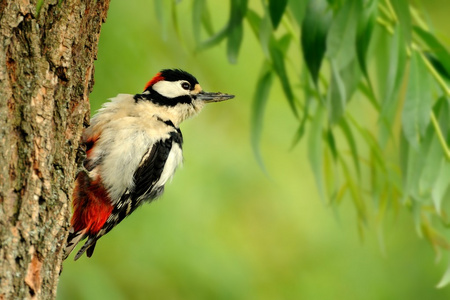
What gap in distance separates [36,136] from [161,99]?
1506 millimetres

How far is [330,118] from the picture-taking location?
10.4 feet

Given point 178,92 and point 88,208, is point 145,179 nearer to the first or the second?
point 88,208

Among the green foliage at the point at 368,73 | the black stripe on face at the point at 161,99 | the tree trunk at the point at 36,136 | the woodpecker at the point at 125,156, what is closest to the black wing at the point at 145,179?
the woodpecker at the point at 125,156

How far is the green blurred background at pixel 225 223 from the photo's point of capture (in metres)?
4.55

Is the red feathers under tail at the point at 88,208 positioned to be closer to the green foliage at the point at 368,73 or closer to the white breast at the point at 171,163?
the white breast at the point at 171,163

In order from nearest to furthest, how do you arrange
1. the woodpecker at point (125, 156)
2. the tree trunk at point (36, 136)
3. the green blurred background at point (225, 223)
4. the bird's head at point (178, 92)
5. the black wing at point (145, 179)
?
the tree trunk at point (36, 136)
the woodpecker at point (125, 156)
the black wing at point (145, 179)
the bird's head at point (178, 92)
the green blurred background at point (225, 223)

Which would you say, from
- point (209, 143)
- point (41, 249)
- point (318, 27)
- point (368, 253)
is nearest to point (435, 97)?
point (318, 27)

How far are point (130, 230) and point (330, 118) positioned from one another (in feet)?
6.38

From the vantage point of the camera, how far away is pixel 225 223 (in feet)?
18.1

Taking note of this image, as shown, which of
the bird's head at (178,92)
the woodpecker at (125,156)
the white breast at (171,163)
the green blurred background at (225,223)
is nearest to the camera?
the woodpecker at (125,156)

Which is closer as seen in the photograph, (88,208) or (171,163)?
(88,208)

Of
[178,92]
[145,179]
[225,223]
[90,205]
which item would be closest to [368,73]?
[178,92]

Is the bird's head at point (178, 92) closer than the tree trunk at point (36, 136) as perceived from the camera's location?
No

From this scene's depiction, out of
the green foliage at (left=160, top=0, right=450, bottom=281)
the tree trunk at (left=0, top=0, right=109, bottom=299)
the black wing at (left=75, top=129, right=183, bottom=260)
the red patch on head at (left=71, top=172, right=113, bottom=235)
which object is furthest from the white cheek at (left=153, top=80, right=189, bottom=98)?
the tree trunk at (left=0, top=0, right=109, bottom=299)
